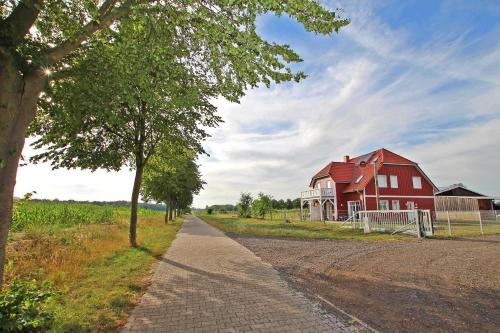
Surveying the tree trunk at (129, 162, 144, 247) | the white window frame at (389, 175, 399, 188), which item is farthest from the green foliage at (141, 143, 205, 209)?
the white window frame at (389, 175, 399, 188)

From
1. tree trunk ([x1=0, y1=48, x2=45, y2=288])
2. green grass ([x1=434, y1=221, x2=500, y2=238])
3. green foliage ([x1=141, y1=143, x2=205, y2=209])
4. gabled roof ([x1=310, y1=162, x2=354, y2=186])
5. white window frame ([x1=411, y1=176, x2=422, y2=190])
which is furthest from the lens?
gabled roof ([x1=310, y1=162, x2=354, y2=186])

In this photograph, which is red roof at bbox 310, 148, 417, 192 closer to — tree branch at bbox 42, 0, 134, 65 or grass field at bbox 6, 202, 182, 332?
grass field at bbox 6, 202, 182, 332

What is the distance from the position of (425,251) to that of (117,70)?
40.2 ft

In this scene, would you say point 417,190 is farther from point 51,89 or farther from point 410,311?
point 51,89

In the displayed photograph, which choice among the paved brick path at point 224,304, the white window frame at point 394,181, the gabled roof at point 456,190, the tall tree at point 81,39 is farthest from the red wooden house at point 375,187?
the tall tree at point 81,39

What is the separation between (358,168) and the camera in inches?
1548

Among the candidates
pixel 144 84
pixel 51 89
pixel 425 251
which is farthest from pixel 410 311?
pixel 425 251

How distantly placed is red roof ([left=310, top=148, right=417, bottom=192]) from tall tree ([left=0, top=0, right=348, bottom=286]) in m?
30.1

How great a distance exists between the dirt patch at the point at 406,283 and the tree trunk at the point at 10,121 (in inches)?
211

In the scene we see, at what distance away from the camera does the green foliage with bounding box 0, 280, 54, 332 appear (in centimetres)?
366

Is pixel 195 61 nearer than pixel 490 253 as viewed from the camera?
Yes

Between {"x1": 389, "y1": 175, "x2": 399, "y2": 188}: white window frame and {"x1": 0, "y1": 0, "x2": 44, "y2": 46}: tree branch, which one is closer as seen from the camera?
{"x1": 0, "y1": 0, "x2": 44, "y2": 46}: tree branch

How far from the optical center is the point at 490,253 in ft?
36.2

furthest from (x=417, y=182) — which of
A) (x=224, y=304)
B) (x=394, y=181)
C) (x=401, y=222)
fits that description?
(x=224, y=304)
